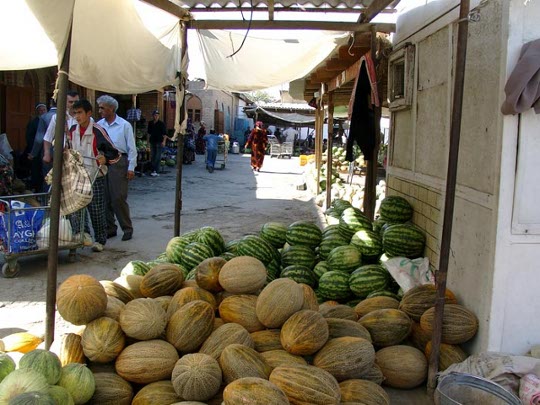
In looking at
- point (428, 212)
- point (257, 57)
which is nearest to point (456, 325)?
point (428, 212)

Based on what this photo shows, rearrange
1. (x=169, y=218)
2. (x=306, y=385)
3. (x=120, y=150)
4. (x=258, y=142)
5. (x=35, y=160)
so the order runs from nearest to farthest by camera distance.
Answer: (x=306, y=385) < (x=120, y=150) < (x=35, y=160) < (x=169, y=218) < (x=258, y=142)

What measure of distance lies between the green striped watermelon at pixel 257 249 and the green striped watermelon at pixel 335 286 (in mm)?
590

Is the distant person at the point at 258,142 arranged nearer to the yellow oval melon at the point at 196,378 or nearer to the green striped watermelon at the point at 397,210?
the green striped watermelon at the point at 397,210

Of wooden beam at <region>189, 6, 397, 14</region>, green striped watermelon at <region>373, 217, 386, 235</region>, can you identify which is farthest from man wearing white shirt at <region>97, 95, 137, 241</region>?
green striped watermelon at <region>373, 217, 386, 235</region>

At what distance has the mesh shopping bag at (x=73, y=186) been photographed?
555cm

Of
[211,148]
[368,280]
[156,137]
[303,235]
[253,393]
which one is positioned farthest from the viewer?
[211,148]

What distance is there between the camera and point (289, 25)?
5746mm

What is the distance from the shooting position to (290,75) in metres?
7.73

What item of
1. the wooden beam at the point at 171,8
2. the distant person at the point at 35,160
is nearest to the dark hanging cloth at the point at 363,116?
the wooden beam at the point at 171,8

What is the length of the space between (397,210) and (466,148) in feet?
5.10

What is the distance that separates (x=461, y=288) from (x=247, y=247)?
78.7 inches

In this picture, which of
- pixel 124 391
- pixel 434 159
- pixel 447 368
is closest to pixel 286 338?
pixel 124 391

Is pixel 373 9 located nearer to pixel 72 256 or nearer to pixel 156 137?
pixel 72 256

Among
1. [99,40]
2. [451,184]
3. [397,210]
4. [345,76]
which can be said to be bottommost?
[397,210]
